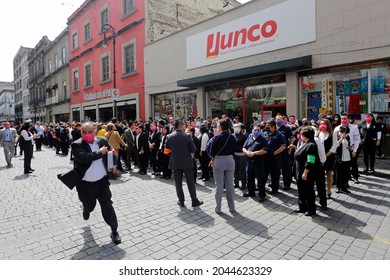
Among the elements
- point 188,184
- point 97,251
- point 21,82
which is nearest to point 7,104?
point 21,82

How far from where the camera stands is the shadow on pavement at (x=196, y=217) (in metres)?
4.62

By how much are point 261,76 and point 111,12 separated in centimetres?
1554

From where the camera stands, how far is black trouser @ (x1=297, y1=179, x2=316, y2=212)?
4.83 meters

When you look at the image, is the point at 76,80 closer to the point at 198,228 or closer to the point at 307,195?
the point at 198,228

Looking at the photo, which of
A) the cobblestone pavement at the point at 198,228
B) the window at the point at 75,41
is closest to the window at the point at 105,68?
the window at the point at 75,41

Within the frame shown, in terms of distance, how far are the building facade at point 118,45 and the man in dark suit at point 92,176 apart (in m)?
12.5

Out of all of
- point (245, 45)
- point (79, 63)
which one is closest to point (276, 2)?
point (245, 45)

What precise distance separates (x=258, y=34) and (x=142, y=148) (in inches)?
287

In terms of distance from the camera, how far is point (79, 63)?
27.0 metres

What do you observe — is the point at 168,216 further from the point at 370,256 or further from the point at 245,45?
the point at 245,45

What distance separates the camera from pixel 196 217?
193 inches

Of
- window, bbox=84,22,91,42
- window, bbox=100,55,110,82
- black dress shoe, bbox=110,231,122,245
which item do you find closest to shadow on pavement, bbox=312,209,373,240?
black dress shoe, bbox=110,231,122,245

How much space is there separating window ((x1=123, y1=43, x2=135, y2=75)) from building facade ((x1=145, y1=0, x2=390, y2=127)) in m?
5.14

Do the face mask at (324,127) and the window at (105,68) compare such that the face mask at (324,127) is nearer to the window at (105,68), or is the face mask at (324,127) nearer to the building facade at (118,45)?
the building facade at (118,45)
